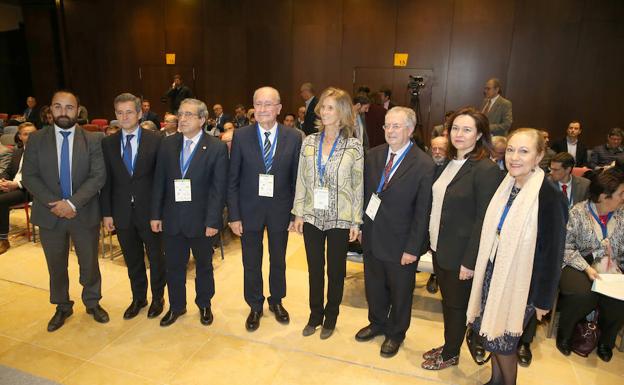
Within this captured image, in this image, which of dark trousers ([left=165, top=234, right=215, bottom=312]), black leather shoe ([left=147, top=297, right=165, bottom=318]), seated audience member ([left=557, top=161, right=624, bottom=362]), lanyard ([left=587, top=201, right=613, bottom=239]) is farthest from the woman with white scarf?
black leather shoe ([left=147, top=297, right=165, bottom=318])

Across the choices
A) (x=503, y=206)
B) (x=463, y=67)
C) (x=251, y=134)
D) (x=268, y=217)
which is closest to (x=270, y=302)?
(x=268, y=217)

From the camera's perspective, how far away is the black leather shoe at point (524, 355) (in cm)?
264

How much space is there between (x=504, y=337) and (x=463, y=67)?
751 cm

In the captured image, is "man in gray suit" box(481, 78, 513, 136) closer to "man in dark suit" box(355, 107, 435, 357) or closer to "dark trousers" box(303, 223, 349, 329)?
"man in dark suit" box(355, 107, 435, 357)

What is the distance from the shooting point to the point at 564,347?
9.19ft

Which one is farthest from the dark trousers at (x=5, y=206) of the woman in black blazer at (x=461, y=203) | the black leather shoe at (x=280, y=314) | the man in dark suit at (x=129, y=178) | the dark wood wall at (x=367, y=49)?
the dark wood wall at (x=367, y=49)

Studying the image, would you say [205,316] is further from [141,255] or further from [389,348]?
[389,348]

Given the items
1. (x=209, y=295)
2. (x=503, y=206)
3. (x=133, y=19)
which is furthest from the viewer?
(x=133, y=19)

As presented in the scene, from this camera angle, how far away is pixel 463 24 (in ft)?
27.0

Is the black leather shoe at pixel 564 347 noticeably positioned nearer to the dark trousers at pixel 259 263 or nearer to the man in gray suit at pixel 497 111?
the dark trousers at pixel 259 263

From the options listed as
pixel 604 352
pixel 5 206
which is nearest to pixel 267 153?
pixel 604 352

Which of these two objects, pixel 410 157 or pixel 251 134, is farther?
pixel 251 134

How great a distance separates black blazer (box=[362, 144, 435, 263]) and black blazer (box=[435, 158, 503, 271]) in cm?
14

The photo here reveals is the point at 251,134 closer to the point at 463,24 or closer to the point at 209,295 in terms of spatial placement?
the point at 209,295
